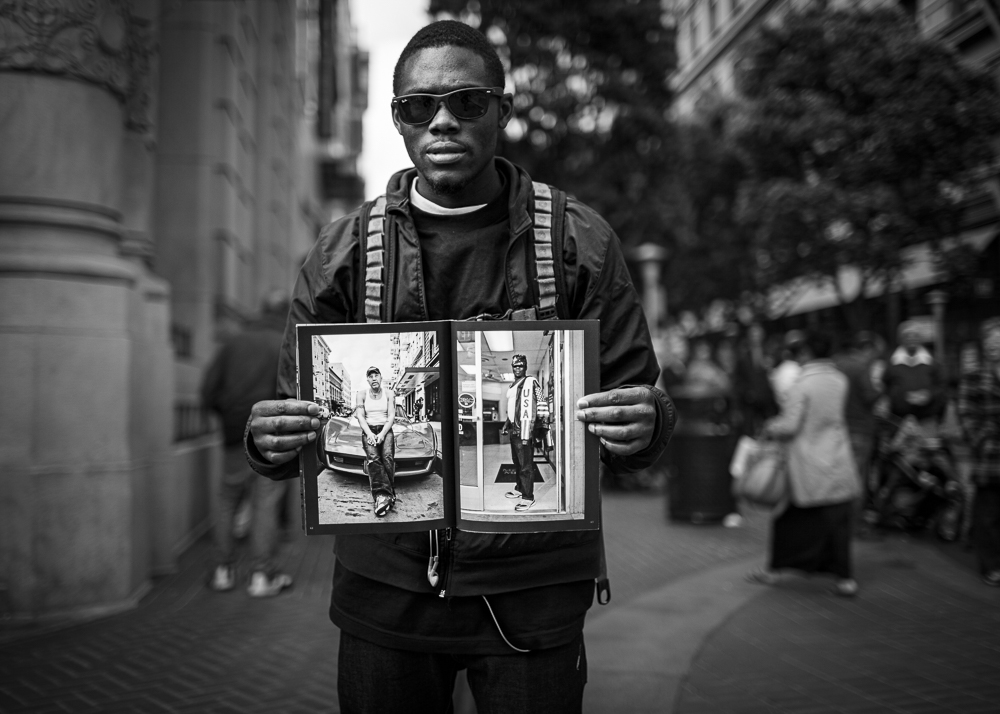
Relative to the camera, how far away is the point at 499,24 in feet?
63.7

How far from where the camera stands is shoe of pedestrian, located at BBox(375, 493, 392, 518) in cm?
167

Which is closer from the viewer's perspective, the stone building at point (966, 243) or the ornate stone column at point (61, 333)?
the ornate stone column at point (61, 333)

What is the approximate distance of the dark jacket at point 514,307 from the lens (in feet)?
6.02

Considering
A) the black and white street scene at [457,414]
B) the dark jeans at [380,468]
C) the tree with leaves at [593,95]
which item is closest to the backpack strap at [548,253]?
the black and white street scene at [457,414]

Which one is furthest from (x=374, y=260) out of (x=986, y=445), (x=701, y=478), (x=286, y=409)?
(x=701, y=478)

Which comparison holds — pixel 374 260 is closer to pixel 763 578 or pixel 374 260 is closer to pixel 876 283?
pixel 763 578

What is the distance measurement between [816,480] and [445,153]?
16.9 ft

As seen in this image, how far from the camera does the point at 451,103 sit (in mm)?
1812

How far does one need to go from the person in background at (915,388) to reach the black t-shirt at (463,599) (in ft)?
25.4

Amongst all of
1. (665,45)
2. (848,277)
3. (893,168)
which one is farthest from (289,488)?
(848,277)

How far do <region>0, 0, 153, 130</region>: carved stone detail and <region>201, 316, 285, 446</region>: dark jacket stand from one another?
1901 millimetres

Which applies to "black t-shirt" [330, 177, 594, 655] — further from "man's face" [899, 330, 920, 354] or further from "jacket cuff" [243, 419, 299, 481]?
"man's face" [899, 330, 920, 354]

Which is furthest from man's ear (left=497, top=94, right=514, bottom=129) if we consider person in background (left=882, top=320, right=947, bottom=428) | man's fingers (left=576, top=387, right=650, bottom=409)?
person in background (left=882, top=320, right=947, bottom=428)

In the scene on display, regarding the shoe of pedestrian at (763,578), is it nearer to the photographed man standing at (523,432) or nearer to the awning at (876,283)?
the photographed man standing at (523,432)
